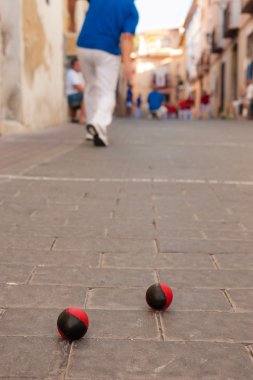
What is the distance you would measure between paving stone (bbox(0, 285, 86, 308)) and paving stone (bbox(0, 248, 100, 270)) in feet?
0.95

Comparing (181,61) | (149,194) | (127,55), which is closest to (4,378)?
(149,194)

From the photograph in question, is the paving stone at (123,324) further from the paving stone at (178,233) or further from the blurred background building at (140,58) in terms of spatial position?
the blurred background building at (140,58)

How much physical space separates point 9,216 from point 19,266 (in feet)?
3.13

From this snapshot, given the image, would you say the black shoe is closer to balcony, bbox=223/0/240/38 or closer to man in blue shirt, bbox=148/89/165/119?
man in blue shirt, bbox=148/89/165/119

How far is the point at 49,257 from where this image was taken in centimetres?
236

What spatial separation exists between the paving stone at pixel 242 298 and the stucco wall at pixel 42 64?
797 cm

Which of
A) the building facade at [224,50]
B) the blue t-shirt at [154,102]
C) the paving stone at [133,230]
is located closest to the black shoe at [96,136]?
the paving stone at [133,230]

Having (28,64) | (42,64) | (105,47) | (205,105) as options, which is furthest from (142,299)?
(205,105)

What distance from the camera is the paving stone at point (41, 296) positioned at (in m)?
1.82

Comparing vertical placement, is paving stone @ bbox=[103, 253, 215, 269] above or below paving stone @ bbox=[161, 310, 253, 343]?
below

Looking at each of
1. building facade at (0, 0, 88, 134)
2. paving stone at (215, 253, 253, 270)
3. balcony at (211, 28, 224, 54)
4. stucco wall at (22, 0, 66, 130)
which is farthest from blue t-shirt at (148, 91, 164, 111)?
paving stone at (215, 253, 253, 270)

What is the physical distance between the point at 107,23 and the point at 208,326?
583cm

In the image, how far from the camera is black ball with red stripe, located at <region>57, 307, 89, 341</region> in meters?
1.50

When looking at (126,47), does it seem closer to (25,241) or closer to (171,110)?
(25,241)
